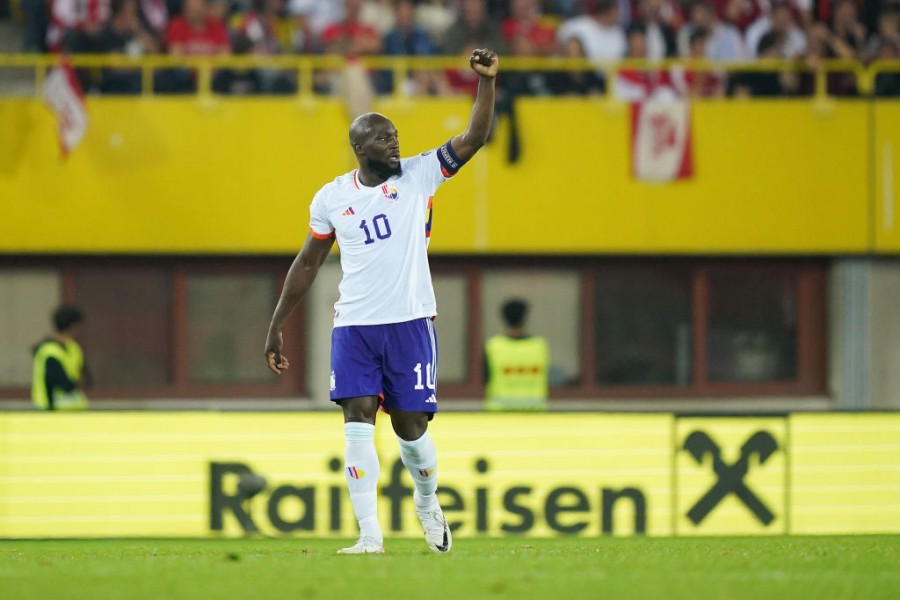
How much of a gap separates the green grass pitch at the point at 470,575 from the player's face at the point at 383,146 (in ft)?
6.47

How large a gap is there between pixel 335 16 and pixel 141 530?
7846 millimetres

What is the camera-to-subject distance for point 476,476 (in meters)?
12.3

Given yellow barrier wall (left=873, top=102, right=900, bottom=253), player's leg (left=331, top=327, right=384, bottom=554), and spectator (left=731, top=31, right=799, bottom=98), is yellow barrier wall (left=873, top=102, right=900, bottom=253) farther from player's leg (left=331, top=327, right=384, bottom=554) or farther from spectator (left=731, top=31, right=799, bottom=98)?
player's leg (left=331, top=327, right=384, bottom=554)

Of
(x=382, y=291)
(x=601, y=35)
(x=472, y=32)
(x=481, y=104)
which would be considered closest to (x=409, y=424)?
(x=382, y=291)

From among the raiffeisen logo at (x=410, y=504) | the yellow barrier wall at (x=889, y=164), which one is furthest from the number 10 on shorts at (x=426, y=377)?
the yellow barrier wall at (x=889, y=164)

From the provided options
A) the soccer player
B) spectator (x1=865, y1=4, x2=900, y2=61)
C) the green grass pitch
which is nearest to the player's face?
the soccer player

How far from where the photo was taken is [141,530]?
40.1ft

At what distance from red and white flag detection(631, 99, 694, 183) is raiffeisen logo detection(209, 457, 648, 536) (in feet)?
22.7

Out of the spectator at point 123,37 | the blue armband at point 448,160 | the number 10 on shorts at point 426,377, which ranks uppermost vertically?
the spectator at point 123,37

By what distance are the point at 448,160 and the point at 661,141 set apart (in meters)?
10.4

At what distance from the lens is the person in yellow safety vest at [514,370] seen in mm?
14102

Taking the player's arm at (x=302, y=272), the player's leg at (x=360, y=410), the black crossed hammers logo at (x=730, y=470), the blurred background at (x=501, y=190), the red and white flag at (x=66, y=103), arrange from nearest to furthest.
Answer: the player's leg at (x=360, y=410) → the player's arm at (x=302, y=272) → the black crossed hammers logo at (x=730, y=470) → the red and white flag at (x=66, y=103) → the blurred background at (x=501, y=190)

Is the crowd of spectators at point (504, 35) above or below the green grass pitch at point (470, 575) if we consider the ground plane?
above

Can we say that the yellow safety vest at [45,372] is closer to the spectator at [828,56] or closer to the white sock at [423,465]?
the white sock at [423,465]
